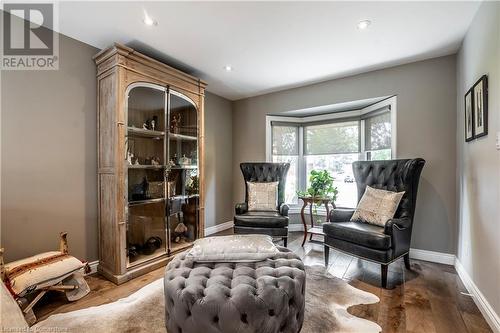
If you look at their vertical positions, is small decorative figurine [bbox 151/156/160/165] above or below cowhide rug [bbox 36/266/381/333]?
above

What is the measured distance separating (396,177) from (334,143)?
1.46 metres

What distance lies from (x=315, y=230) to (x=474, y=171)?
1855mm

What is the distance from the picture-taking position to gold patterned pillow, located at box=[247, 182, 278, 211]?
3.59 m

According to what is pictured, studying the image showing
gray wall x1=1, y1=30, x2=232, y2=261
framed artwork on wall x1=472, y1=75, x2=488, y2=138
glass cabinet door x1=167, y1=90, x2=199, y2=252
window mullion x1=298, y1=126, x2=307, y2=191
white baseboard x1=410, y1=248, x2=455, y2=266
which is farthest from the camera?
window mullion x1=298, y1=126, x2=307, y2=191

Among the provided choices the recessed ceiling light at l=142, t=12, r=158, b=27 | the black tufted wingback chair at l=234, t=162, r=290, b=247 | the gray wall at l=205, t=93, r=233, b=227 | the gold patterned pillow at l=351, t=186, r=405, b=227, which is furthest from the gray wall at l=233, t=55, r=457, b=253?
the recessed ceiling light at l=142, t=12, r=158, b=27

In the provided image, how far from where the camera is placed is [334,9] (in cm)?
204

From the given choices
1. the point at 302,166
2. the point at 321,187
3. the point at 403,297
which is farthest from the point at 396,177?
the point at 302,166

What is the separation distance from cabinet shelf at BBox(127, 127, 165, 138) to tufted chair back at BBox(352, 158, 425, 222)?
8.67 ft

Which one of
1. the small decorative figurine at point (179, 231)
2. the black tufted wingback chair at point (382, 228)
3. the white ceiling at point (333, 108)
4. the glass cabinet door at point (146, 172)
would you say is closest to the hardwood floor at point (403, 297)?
the black tufted wingback chair at point (382, 228)

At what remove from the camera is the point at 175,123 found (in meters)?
3.09

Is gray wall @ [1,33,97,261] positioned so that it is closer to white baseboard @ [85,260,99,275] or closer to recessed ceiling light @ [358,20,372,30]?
white baseboard @ [85,260,99,275]

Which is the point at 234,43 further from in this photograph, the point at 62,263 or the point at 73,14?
the point at 62,263

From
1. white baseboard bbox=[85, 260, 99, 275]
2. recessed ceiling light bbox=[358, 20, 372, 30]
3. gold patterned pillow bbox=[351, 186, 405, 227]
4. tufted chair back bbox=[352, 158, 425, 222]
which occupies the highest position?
recessed ceiling light bbox=[358, 20, 372, 30]

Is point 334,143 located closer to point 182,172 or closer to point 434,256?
point 434,256
